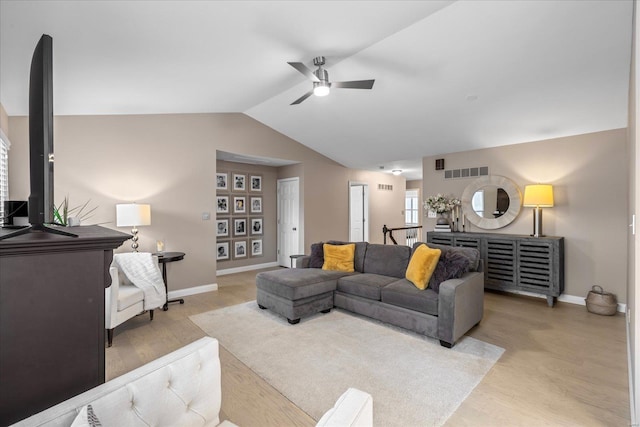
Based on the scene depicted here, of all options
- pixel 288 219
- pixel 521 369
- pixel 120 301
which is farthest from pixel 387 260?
pixel 288 219

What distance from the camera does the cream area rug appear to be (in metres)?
2.12

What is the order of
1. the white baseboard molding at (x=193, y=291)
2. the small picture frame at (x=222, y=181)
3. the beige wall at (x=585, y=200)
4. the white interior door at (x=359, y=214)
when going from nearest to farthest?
the beige wall at (x=585, y=200)
the white baseboard molding at (x=193, y=291)
the small picture frame at (x=222, y=181)
the white interior door at (x=359, y=214)

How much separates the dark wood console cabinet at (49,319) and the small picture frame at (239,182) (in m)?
5.49

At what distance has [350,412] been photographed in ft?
3.04

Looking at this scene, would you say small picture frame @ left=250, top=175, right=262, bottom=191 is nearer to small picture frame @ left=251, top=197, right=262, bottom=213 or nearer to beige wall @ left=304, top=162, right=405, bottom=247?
small picture frame @ left=251, top=197, right=262, bottom=213

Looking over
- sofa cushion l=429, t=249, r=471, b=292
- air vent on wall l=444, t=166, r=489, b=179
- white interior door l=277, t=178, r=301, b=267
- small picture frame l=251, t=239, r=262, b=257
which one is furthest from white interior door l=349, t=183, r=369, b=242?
sofa cushion l=429, t=249, r=471, b=292

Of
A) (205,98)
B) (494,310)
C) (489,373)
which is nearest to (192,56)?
(205,98)

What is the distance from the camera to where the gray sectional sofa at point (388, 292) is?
297 cm

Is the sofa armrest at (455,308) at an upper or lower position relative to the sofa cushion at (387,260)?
lower

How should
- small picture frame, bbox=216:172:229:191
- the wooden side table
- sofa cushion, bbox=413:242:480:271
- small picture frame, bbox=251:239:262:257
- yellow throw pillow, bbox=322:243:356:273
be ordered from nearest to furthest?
sofa cushion, bbox=413:242:480:271, the wooden side table, yellow throw pillow, bbox=322:243:356:273, small picture frame, bbox=216:172:229:191, small picture frame, bbox=251:239:262:257

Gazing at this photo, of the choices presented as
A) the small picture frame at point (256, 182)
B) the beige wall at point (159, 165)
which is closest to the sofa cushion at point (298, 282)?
the beige wall at point (159, 165)

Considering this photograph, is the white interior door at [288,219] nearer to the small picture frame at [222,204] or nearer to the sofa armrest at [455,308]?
the small picture frame at [222,204]

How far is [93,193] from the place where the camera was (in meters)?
4.04

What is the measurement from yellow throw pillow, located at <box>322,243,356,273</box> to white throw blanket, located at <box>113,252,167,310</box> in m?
2.12
